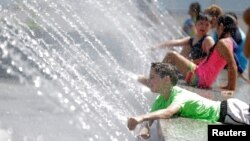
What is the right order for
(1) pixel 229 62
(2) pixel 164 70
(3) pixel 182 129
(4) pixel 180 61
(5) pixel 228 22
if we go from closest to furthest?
1. (3) pixel 182 129
2. (2) pixel 164 70
3. (1) pixel 229 62
4. (5) pixel 228 22
5. (4) pixel 180 61

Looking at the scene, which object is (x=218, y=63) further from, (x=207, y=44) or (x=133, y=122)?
(x=133, y=122)

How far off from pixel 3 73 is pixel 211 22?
3.87m

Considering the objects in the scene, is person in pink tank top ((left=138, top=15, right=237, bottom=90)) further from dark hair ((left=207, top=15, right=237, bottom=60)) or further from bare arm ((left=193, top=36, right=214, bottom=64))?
bare arm ((left=193, top=36, right=214, bottom=64))

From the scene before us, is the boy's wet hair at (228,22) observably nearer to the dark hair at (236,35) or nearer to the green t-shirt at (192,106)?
the dark hair at (236,35)

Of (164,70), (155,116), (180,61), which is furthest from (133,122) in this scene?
(180,61)

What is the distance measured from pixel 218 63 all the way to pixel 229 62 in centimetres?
16

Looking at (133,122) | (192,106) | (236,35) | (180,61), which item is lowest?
(236,35)

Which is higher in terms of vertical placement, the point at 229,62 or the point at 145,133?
the point at 145,133

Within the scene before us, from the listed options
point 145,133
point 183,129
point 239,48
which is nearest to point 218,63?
point 239,48

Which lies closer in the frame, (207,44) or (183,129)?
(183,129)

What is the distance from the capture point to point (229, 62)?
730 centimetres

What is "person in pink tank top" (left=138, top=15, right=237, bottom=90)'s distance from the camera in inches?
288

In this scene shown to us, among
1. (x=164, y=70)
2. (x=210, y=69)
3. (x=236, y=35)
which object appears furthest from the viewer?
(x=236, y=35)

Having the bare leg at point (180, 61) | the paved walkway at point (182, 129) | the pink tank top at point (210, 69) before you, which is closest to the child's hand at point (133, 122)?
the paved walkway at point (182, 129)
